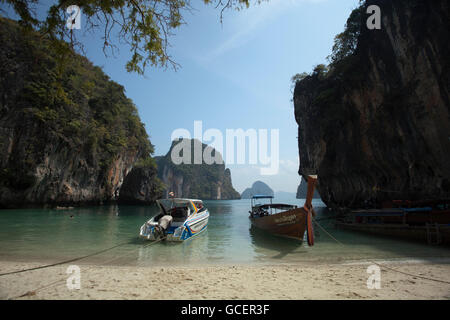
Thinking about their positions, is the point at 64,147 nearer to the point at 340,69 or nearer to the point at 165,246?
the point at 165,246

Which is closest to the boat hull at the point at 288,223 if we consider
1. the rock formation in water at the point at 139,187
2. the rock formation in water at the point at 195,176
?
the rock formation in water at the point at 139,187

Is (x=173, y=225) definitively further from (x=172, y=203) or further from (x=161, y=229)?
(x=172, y=203)

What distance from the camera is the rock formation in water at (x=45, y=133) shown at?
2364 cm

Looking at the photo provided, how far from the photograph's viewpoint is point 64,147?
27094 millimetres

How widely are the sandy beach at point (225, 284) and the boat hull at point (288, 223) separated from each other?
393 cm

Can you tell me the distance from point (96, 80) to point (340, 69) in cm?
3680

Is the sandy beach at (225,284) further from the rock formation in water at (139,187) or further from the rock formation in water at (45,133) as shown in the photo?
the rock formation in water at (139,187)

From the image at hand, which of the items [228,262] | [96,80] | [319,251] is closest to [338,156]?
[319,251]

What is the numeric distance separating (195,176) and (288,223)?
4962 inches

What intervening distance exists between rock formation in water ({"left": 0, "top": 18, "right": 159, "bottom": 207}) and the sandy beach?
72.8 feet

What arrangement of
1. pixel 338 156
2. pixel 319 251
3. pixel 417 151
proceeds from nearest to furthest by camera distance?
pixel 319 251 → pixel 417 151 → pixel 338 156

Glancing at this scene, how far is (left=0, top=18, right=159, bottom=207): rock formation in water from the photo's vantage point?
23.6m

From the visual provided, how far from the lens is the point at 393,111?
17297 mm

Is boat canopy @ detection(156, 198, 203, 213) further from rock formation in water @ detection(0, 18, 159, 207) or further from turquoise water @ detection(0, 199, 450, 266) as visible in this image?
rock formation in water @ detection(0, 18, 159, 207)
